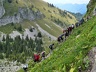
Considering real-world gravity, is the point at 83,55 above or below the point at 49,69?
above

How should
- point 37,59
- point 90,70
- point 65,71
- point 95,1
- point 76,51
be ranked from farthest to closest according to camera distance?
point 95,1 → point 37,59 → point 76,51 → point 65,71 → point 90,70

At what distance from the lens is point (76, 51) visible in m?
23.5

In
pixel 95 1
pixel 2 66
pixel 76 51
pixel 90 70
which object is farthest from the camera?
pixel 2 66

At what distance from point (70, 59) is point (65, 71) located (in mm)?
1497

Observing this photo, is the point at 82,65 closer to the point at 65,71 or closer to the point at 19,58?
the point at 65,71

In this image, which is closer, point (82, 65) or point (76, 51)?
point (82, 65)

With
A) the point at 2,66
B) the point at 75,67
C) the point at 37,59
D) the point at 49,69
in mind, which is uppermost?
the point at 75,67

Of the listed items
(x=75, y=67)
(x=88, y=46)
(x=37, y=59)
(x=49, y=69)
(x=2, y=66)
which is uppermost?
(x=88, y=46)

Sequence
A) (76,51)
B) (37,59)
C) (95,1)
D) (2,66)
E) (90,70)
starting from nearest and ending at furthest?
(90,70), (76,51), (37,59), (95,1), (2,66)

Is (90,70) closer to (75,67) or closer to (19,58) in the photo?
(75,67)

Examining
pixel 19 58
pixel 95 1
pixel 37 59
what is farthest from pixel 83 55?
pixel 19 58

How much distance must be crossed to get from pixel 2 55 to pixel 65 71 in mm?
179959

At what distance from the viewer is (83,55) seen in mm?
22016

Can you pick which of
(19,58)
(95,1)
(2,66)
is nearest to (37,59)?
(95,1)
